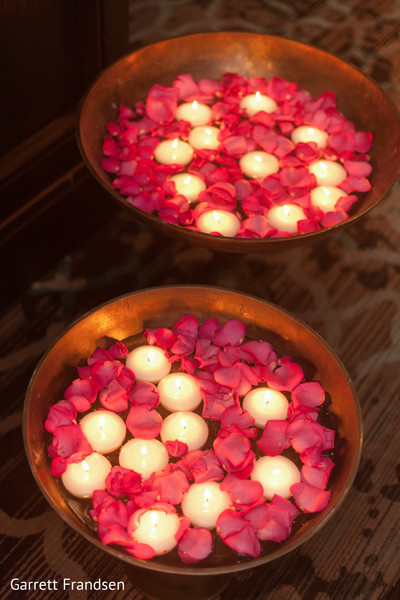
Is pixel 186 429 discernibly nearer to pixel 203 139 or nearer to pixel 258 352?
pixel 258 352

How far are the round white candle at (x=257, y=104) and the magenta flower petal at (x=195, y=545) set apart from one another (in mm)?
870

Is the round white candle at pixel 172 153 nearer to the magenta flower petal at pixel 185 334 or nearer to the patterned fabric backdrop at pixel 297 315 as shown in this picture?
the magenta flower petal at pixel 185 334

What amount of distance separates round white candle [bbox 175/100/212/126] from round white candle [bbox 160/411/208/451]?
0.65 m

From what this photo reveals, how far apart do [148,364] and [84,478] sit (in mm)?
218

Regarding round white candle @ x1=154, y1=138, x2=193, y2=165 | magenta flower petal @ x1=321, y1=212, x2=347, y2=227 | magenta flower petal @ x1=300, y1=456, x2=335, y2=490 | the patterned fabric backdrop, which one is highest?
round white candle @ x1=154, y1=138, x2=193, y2=165

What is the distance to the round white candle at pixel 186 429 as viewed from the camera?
96 cm

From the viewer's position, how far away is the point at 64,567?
48.8 inches

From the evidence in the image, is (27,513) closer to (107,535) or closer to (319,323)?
(107,535)

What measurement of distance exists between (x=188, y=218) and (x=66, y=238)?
2.13ft

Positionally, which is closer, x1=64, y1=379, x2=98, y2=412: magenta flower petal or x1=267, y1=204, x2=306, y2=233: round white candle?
x1=64, y1=379, x2=98, y2=412: magenta flower petal

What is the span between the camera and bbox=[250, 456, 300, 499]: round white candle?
0.92 m

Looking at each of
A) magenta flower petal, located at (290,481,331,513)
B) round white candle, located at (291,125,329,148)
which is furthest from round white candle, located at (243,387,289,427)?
round white candle, located at (291,125,329,148)

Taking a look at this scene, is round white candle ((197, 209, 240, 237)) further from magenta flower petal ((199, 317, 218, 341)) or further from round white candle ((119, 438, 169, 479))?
round white candle ((119, 438, 169, 479))

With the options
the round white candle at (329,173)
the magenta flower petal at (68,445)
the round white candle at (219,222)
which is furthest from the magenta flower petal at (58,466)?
the round white candle at (329,173)
